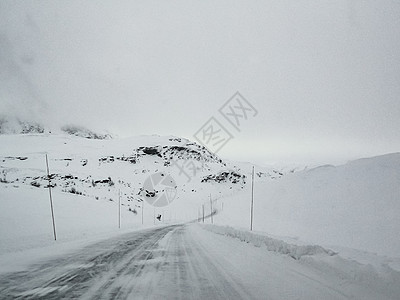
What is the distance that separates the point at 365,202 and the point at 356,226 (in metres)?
3.53

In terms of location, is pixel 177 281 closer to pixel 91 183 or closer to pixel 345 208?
pixel 345 208

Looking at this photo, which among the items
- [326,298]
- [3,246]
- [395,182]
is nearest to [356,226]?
[395,182]

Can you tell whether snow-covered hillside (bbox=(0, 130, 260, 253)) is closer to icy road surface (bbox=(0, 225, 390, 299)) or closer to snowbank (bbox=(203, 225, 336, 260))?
icy road surface (bbox=(0, 225, 390, 299))

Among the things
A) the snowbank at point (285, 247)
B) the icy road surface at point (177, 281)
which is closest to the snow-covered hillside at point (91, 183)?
the icy road surface at point (177, 281)

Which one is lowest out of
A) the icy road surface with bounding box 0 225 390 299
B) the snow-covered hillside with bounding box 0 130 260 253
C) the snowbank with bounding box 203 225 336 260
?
the snow-covered hillside with bounding box 0 130 260 253

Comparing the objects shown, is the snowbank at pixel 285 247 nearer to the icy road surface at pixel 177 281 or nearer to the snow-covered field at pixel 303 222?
the snow-covered field at pixel 303 222

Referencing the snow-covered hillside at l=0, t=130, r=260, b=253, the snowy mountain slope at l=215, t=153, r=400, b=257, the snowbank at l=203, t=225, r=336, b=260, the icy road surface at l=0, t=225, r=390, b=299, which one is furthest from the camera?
the snowy mountain slope at l=215, t=153, r=400, b=257

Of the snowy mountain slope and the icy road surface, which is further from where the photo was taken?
the snowy mountain slope

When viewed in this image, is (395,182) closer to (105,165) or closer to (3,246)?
(3,246)

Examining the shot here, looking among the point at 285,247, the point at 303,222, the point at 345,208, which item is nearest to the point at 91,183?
the point at 303,222

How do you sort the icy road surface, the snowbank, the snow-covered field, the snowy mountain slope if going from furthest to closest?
1. the snowy mountain slope
2. the snowbank
3. the snow-covered field
4. the icy road surface

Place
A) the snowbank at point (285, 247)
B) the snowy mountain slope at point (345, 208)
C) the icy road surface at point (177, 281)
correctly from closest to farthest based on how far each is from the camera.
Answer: the icy road surface at point (177, 281) < the snowbank at point (285, 247) < the snowy mountain slope at point (345, 208)

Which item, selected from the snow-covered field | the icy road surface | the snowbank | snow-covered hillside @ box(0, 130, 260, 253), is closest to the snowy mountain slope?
the snow-covered field

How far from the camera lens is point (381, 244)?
1534cm
